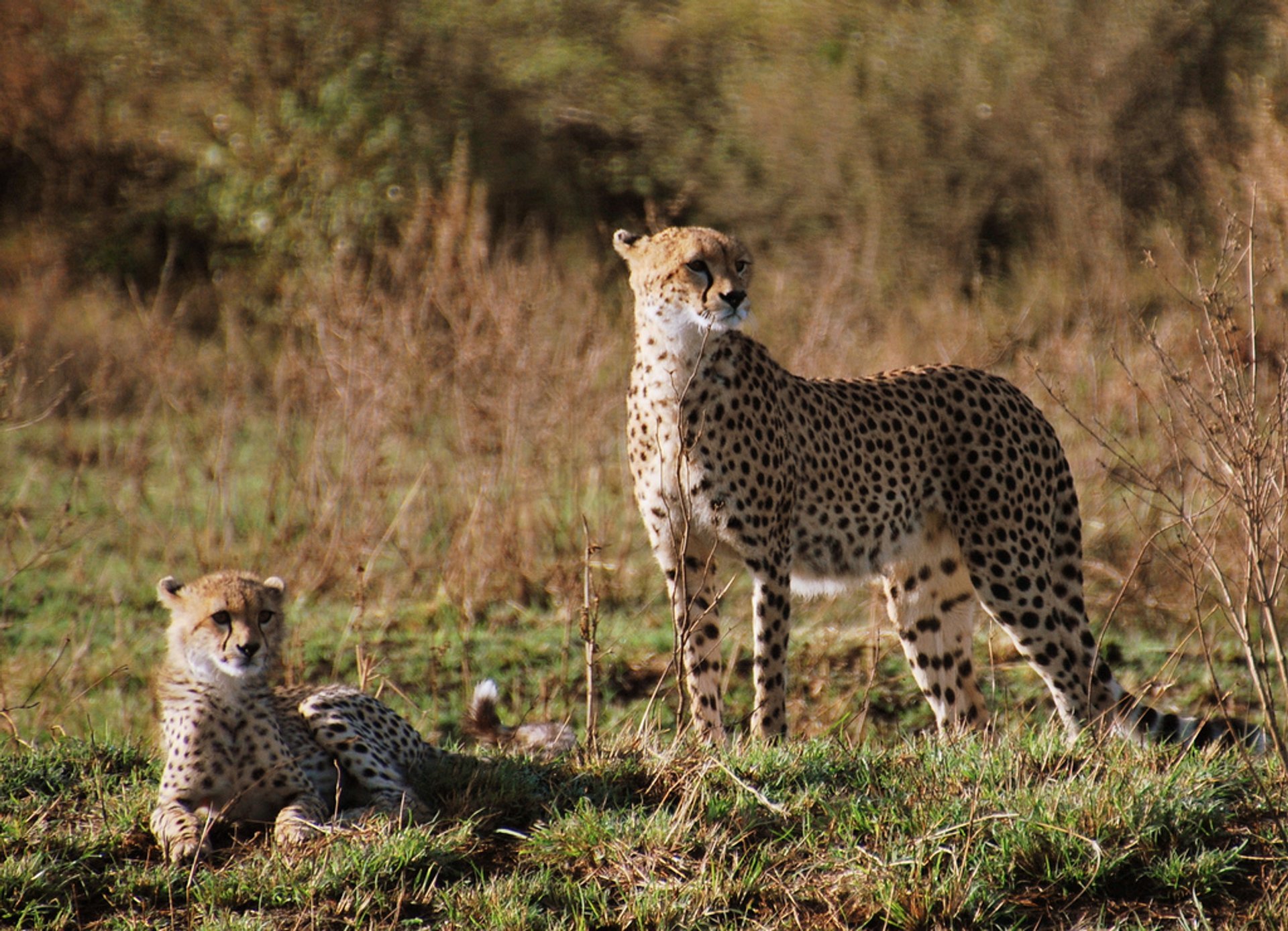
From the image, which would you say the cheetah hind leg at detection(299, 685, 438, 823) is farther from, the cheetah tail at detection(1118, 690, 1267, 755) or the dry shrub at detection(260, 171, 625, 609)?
the dry shrub at detection(260, 171, 625, 609)

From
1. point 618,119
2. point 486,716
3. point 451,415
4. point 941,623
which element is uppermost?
point 618,119

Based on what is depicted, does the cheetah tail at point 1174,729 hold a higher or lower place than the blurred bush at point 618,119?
lower

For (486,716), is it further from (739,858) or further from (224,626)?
(739,858)

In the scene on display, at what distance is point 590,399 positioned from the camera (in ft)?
23.6

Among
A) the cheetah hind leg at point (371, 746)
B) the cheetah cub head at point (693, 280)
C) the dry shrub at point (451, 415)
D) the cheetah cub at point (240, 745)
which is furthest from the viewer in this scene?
the dry shrub at point (451, 415)

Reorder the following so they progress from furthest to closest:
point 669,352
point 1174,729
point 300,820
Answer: point 669,352 < point 1174,729 < point 300,820

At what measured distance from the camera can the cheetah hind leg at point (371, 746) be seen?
11.3ft

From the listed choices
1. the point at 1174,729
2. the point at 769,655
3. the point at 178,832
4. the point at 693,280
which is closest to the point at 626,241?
the point at 693,280

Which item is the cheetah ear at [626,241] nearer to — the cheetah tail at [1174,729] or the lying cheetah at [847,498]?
the lying cheetah at [847,498]

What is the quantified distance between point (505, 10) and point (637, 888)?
13671 mm

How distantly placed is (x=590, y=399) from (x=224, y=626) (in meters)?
3.93

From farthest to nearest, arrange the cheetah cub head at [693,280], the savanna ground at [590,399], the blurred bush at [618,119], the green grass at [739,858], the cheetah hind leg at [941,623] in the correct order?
the blurred bush at [618,119], the cheetah hind leg at [941,623], the cheetah cub head at [693,280], the savanna ground at [590,399], the green grass at [739,858]

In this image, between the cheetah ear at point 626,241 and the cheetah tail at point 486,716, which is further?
the cheetah ear at point 626,241

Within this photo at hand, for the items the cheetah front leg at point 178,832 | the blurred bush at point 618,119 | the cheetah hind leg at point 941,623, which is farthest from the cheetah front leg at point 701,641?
the blurred bush at point 618,119
